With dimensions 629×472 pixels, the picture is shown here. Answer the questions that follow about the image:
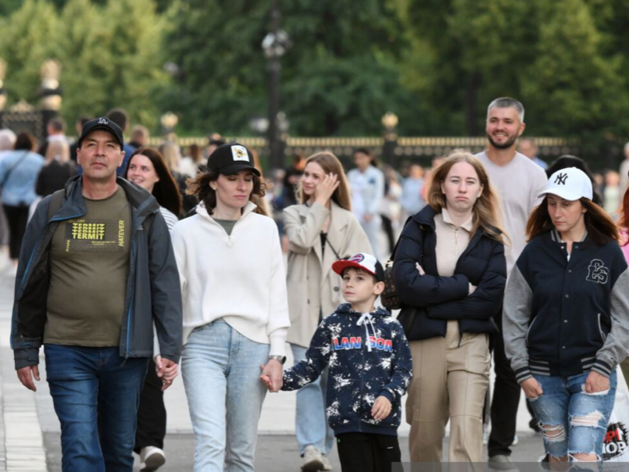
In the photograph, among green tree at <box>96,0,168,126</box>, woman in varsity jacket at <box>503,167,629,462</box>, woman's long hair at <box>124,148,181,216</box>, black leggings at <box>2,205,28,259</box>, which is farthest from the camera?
green tree at <box>96,0,168,126</box>

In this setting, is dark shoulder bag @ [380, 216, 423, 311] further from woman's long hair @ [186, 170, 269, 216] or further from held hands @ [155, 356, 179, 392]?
held hands @ [155, 356, 179, 392]

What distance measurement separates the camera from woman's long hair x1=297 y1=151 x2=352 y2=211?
28.6 ft

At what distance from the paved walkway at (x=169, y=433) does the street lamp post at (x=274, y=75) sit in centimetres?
2401

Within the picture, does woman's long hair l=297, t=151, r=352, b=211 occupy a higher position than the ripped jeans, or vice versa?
woman's long hair l=297, t=151, r=352, b=211

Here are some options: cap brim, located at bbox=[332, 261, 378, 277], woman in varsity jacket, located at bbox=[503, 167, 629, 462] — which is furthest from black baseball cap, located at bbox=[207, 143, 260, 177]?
woman in varsity jacket, located at bbox=[503, 167, 629, 462]

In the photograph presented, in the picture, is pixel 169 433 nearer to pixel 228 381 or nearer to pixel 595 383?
pixel 228 381

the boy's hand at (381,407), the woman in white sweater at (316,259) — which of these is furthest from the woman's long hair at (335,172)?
the boy's hand at (381,407)

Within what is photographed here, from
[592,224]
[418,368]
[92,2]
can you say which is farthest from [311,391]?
[92,2]

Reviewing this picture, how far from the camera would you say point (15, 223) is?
1870 centimetres

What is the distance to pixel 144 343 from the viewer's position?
20.0 ft

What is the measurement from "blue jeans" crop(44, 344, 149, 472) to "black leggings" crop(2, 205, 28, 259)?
12.5 meters

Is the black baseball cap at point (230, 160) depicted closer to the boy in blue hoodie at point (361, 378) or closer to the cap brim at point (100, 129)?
the cap brim at point (100, 129)

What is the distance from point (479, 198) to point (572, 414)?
1324 millimetres

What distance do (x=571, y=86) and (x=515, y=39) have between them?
2.65 meters
